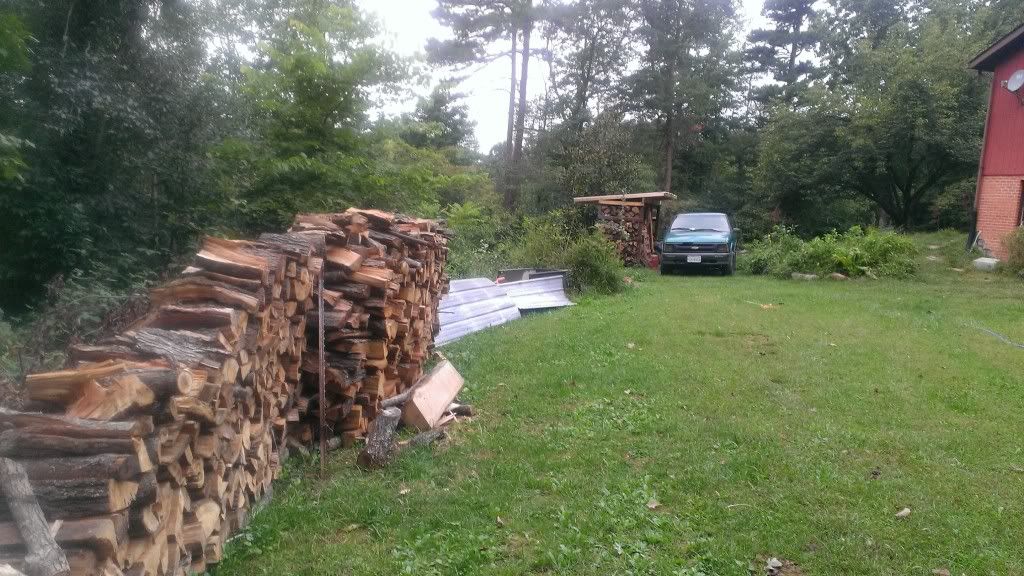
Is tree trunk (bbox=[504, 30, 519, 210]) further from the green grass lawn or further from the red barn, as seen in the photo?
the green grass lawn

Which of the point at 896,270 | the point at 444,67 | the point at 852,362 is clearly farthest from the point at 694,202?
the point at 852,362

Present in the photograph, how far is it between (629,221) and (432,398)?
45.1ft

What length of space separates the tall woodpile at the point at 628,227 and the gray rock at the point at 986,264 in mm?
7801

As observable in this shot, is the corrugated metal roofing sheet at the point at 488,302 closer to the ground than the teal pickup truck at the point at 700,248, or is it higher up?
closer to the ground

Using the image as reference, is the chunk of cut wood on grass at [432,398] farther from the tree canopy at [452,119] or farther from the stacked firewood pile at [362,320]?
the tree canopy at [452,119]

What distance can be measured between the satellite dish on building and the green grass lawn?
458 inches

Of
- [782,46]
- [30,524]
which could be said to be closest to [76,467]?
[30,524]

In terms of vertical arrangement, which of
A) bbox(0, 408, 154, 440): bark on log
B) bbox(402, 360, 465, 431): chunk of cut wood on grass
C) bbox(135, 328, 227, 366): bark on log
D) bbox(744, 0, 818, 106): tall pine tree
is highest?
bbox(744, 0, 818, 106): tall pine tree

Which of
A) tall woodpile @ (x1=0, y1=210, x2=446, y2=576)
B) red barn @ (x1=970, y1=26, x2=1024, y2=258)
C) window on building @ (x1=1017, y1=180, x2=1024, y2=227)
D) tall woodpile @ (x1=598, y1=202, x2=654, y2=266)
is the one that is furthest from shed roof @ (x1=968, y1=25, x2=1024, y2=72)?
tall woodpile @ (x1=0, y1=210, x2=446, y2=576)

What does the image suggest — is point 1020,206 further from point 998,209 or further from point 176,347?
point 176,347

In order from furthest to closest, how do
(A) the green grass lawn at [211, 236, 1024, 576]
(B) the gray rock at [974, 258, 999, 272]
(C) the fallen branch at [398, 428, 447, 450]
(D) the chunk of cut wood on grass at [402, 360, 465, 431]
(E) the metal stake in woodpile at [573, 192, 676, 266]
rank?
(E) the metal stake in woodpile at [573, 192, 676, 266] → (B) the gray rock at [974, 258, 999, 272] → (D) the chunk of cut wood on grass at [402, 360, 465, 431] → (C) the fallen branch at [398, 428, 447, 450] → (A) the green grass lawn at [211, 236, 1024, 576]

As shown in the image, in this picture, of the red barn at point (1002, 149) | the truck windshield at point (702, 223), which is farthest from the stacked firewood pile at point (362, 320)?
the red barn at point (1002, 149)

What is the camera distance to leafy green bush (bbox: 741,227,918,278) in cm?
1586

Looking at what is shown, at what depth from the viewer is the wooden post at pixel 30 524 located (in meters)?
1.94
